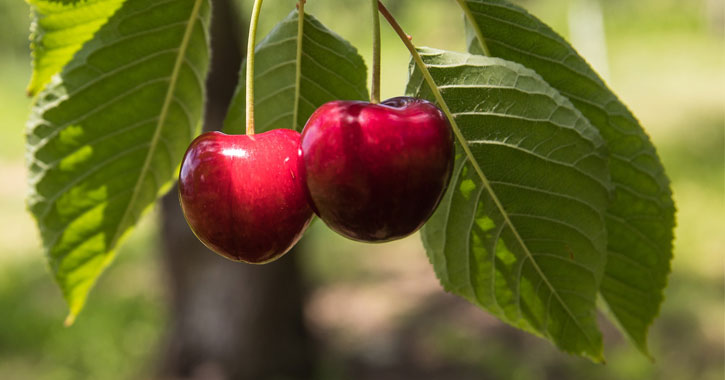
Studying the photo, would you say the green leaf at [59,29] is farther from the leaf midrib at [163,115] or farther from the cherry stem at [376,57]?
the cherry stem at [376,57]

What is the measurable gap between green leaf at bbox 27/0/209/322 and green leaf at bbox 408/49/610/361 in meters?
0.37

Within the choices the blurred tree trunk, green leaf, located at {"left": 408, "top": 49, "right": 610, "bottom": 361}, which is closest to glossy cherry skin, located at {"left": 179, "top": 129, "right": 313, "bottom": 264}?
green leaf, located at {"left": 408, "top": 49, "right": 610, "bottom": 361}

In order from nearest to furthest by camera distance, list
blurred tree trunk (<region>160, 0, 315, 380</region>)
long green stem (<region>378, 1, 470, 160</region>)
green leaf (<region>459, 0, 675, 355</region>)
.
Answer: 1. long green stem (<region>378, 1, 470, 160</region>)
2. green leaf (<region>459, 0, 675, 355</region>)
3. blurred tree trunk (<region>160, 0, 315, 380</region>)

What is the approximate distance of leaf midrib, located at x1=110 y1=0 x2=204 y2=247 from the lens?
0.99 metres

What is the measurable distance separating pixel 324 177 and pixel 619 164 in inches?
18.3

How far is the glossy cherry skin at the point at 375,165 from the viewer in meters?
0.69

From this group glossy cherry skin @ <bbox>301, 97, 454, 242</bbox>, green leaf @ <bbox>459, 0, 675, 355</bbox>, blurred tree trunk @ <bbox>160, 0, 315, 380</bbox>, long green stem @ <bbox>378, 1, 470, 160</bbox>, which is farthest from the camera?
blurred tree trunk @ <bbox>160, 0, 315, 380</bbox>

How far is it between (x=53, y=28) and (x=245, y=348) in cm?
339

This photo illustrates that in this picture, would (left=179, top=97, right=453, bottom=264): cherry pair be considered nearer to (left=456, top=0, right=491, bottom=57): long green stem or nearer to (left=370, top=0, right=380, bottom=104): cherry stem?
(left=370, top=0, right=380, bottom=104): cherry stem

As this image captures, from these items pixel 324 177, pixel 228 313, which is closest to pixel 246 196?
pixel 324 177

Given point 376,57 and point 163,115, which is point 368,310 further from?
point 376,57

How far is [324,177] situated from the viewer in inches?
27.6

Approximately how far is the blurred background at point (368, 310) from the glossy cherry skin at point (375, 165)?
1.20m

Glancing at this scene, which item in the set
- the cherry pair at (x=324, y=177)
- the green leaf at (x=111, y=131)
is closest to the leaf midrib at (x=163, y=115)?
the green leaf at (x=111, y=131)
